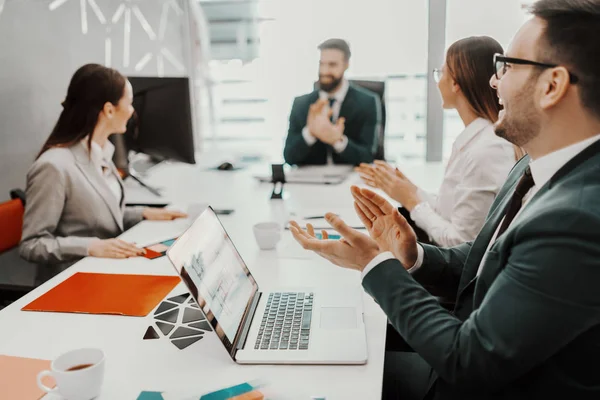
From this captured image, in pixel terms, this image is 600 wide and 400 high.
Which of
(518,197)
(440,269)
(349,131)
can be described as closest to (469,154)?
(440,269)

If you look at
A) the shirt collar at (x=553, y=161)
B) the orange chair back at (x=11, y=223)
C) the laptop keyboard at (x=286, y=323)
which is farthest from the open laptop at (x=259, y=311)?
the orange chair back at (x=11, y=223)

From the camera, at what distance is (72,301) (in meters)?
1.49

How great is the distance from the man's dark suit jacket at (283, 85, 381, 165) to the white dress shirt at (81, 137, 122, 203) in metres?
1.17

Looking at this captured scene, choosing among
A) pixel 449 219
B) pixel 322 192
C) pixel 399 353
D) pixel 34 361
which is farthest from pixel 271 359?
A: pixel 322 192

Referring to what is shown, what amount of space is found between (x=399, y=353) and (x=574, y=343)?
→ 2.48ft

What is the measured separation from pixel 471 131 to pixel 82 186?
4.76 ft

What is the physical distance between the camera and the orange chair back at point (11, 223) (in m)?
2.10

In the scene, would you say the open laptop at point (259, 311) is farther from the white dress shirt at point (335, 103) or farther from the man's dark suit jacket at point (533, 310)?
the white dress shirt at point (335, 103)

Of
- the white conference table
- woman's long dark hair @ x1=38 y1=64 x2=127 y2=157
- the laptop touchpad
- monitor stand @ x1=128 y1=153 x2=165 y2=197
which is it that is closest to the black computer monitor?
monitor stand @ x1=128 y1=153 x2=165 y2=197

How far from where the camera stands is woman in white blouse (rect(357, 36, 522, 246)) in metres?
1.87

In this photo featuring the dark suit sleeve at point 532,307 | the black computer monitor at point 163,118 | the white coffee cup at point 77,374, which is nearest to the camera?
the dark suit sleeve at point 532,307

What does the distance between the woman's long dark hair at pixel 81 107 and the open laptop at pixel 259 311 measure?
94 cm

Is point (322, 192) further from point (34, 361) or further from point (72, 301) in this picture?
point (34, 361)

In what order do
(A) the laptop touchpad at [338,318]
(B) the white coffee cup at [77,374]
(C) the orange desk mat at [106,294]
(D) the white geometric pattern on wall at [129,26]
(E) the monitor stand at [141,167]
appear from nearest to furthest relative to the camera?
(B) the white coffee cup at [77,374], (A) the laptop touchpad at [338,318], (C) the orange desk mat at [106,294], (E) the monitor stand at [141,167], (D) the white geometric pattern on wall at [129,26]
